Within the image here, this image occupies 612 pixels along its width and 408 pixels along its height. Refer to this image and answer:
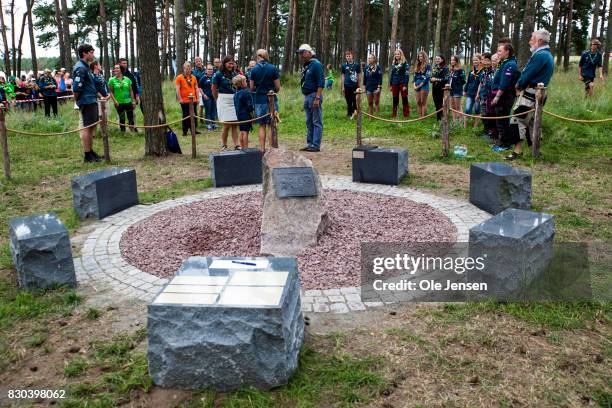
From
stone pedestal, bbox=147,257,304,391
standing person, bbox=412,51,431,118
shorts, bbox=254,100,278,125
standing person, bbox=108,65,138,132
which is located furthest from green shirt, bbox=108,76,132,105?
stone pedestal, bbox=147,257,304,391

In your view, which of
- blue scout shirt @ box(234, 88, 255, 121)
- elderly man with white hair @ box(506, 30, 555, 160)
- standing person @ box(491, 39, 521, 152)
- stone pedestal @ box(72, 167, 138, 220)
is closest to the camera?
stone pedestal @ box(72, 167, 138, 220)

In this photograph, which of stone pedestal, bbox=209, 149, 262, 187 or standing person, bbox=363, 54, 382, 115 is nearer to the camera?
stone pedestal, bbox=209, 149, 262, 187

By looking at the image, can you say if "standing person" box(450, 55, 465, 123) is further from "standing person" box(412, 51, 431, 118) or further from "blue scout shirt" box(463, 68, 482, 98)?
"standing person" box(412, 51, 431, 118)

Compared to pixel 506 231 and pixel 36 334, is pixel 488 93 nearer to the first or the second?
pixel 506 231

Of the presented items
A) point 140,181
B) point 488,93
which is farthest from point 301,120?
point 140,181

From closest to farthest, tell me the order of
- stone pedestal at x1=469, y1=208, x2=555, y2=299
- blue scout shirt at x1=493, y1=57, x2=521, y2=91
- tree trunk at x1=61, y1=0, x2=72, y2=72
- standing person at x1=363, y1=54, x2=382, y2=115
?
stone pedestal at x1=469, y1=208, x2=555, y2=299 → blue scout shirt at x1=493, y1=57, x2=521, y2=91 → standing person at x1=363, y1=54, x2=382, y2=115 → tree trunk at x1=61, y1=0, x2=72, y2=72

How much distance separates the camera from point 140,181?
938 cm

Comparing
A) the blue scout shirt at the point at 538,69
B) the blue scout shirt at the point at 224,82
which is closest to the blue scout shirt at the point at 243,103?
the blue scout shirt at the point at 224,82

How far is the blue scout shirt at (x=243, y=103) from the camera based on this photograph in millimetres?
10727

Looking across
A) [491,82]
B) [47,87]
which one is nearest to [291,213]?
[491,82]

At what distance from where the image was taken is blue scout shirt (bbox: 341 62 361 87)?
14930mm

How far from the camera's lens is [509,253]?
434cm

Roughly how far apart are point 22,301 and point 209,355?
236cm

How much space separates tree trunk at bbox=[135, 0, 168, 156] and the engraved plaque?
583cm
